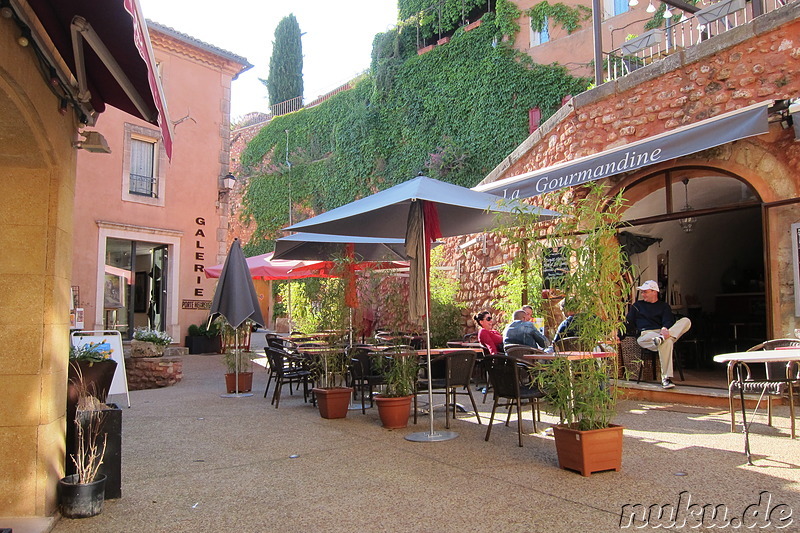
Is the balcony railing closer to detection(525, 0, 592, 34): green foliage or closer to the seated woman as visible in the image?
the seated woman

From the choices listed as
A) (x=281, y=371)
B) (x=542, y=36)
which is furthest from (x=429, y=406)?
(x=542, y=36)

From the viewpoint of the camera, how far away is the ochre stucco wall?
3113 millimetres

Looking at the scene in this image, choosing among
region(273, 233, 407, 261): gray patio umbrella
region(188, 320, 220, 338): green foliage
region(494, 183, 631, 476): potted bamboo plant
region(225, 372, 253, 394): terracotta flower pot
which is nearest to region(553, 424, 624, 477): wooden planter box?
region(494, 183, 631, 476): potted bamboo plant

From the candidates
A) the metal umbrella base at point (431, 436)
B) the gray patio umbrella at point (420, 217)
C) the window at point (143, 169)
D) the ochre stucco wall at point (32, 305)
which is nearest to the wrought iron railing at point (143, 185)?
the window at point (143, 169)

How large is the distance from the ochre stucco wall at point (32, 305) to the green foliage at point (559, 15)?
1443 cm

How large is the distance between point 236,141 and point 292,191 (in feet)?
17.4

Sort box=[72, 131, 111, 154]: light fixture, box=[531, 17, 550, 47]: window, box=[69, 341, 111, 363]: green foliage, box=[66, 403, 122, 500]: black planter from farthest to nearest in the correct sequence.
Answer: box=[531, 17, 550, 47]: window
box=[69, 341, 111, 363]: green foliage
box=[72, 131, 111, 154]: light fixture
box=[66, 403, 122, 500]: black planter

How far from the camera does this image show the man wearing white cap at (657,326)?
→ 22.5ft

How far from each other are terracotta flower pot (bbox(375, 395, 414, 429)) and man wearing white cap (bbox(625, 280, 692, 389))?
281 centimetres

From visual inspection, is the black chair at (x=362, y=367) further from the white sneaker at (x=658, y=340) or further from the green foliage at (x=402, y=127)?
the green foliage at (x=402, y=127)

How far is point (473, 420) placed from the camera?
607 centimetres

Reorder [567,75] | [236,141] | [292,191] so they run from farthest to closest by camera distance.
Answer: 1. [236,141]
2. [292,191]
3. [567,75]

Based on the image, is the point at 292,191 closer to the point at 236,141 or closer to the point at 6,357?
the point at 236,141

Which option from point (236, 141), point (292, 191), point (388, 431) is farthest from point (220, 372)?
point (236, 141)
